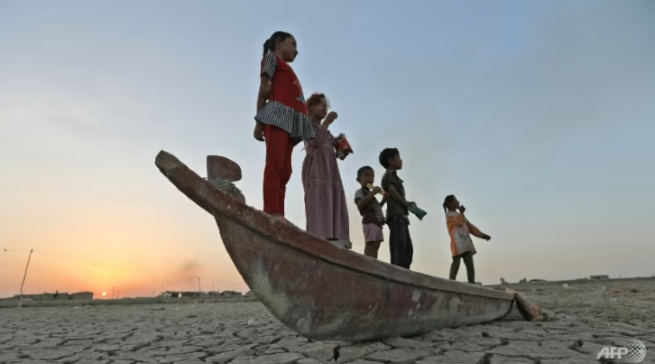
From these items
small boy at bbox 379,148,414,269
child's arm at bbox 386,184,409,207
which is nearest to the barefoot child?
small boy at bbox 379,148,414,269

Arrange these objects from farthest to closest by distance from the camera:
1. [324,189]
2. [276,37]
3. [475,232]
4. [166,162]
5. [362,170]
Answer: [475,232] → [362,170] → [324,189] → [276,37] → [166,162]

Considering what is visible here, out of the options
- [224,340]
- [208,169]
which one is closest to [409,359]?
[208,169]

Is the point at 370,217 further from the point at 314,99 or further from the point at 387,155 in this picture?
the point at 314,99

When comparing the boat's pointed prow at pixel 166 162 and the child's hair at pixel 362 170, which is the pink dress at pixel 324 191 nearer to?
the child's hair at pixel 362 170

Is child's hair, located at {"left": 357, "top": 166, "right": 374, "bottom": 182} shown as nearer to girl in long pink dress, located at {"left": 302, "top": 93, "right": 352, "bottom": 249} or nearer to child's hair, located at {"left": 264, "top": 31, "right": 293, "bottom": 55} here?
girl in long pink dress, located at {"left": 302, "top": 93, "right": 352, "bottom": 249}

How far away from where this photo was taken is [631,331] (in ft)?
8.85

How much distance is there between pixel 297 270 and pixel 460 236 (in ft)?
13.8

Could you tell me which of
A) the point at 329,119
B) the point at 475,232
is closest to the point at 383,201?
the point at 329,119

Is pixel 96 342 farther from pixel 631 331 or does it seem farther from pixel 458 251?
pixel 458 251

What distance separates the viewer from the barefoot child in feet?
17.4

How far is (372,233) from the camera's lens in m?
3.88

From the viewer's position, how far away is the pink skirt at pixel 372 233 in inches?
153

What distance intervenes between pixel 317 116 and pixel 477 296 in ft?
5.75

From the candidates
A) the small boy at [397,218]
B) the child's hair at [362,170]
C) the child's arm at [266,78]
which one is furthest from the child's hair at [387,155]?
the child's arm at [266,78]
